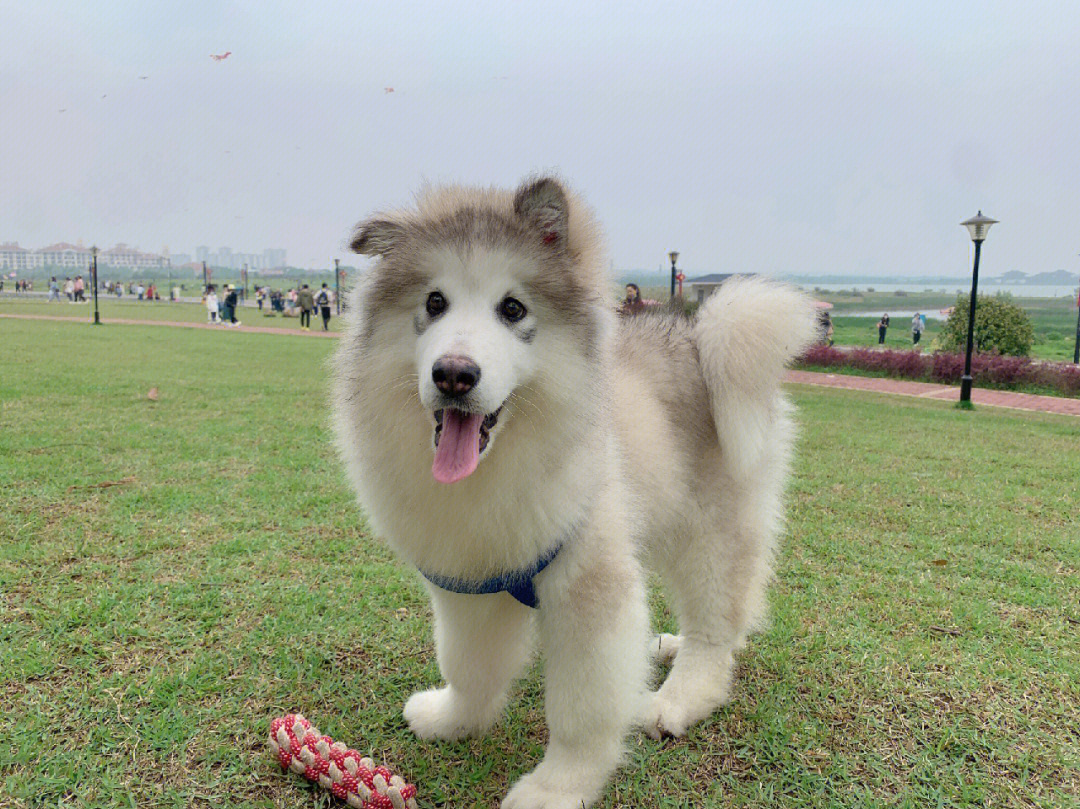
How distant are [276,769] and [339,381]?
48.8 inches

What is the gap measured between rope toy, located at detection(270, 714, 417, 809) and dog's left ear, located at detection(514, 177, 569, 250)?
1633mm

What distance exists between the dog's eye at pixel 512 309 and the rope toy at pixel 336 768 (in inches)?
54.8

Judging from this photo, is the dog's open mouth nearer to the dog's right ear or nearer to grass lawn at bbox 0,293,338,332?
the dog's right ear

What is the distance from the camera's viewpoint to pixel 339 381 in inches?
84.0

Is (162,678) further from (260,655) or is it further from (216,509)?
(216,509)

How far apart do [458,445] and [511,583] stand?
0.55m

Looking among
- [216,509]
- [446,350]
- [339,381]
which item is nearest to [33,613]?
[216,509]

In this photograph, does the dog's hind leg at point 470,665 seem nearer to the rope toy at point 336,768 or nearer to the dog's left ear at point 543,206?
the rope toy at point 336,768

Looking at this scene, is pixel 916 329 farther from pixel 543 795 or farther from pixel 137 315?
pixel 137 315

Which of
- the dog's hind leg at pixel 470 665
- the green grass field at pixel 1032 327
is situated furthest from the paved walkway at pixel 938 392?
the dog's hind leg at pixel 470 665

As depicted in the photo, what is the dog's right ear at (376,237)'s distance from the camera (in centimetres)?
201

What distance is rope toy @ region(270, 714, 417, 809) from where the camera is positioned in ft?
6.73

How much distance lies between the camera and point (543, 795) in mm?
2154

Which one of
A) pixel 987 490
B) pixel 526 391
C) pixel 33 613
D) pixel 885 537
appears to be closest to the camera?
pixel 526 391
